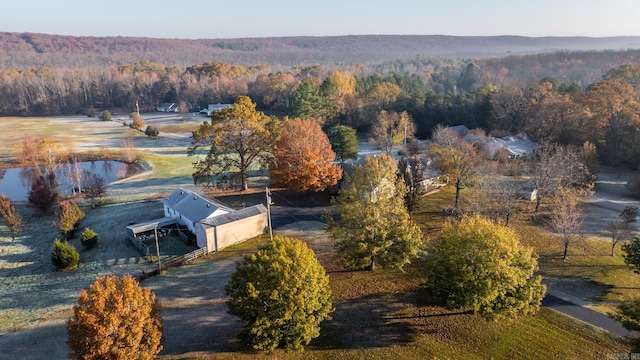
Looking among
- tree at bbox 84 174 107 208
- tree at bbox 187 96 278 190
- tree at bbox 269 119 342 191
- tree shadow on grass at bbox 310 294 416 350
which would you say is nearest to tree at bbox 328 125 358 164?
tree at bbox 269 119 342 191

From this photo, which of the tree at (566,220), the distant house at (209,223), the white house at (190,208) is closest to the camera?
the tree at (566,220)

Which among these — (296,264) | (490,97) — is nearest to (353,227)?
(296,264)

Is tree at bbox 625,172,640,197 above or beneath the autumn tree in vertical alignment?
beneath

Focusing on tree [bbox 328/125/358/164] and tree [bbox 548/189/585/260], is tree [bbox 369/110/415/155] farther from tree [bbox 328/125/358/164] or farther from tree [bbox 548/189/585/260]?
tree [bbox 548/189/585/260]

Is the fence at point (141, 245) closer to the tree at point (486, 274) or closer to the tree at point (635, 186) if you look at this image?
the tree at point (486, 274)

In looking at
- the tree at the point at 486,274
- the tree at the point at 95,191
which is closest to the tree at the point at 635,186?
the tree at the point at 486,274

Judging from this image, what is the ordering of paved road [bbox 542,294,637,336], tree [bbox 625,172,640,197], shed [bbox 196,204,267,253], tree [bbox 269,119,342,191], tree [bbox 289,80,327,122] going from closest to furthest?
paved road [bbox 542,294,637,336], shed [bbox 196,204,267,253], tree [bbox 269,119,342,191], tree [bbox 625,172,640,197], tree [bbox 289,80,327,122]
